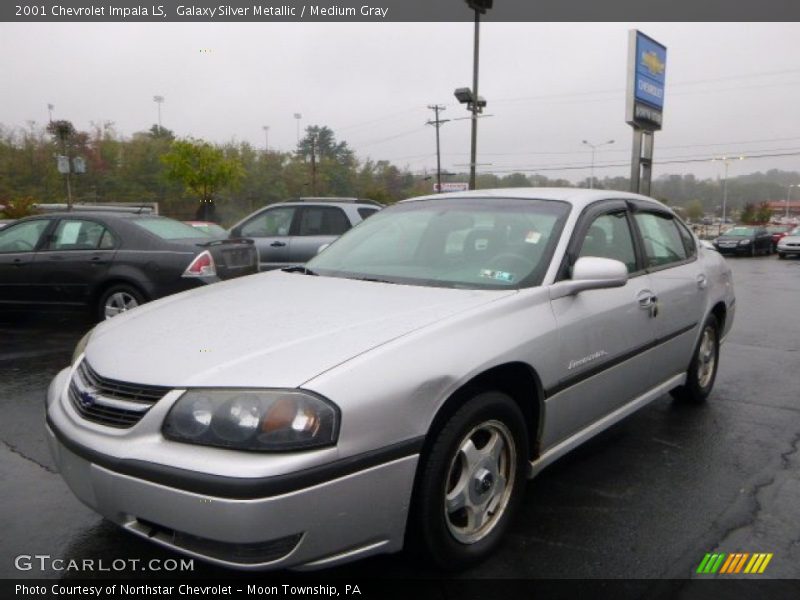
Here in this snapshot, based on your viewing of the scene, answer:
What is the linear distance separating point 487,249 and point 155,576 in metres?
2.10

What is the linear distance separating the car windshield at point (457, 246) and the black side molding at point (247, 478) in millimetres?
1151

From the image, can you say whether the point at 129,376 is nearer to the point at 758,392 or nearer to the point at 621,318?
the point at 621,318

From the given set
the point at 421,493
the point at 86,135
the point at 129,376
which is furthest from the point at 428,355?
the point at 86,135

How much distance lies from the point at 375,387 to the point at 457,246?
149 centimetres

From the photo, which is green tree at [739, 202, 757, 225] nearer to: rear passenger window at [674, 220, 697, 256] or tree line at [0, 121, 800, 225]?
tree line at [0, 121, 800, 225]

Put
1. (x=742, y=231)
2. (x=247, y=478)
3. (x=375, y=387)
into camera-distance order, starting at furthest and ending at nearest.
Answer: (x=742, y=231), (x=375, y=387), (x=247, y=478)

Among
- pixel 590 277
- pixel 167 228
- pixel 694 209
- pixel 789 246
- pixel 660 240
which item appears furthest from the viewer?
pixel 694 209

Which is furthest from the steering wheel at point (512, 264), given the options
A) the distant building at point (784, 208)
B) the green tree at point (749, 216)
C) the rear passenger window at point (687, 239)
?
the distant building at point (784, 208)

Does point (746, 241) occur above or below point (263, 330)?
below

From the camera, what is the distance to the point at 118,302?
717 centimetres

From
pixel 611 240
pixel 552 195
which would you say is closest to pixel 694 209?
pixel 611 240

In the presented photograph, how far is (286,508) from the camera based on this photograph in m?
1.99

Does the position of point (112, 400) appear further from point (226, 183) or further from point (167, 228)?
point (226, 183)

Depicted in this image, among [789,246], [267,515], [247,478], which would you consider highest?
[247,478]
